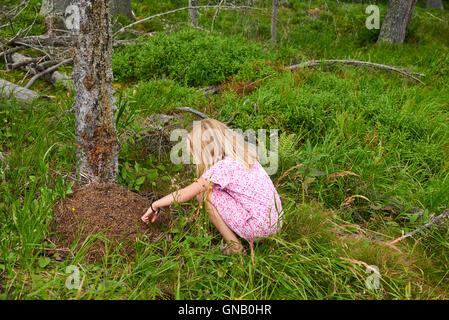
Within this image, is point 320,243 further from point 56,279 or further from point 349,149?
point 56,279

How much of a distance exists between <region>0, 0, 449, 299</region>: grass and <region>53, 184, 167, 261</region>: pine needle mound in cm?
10

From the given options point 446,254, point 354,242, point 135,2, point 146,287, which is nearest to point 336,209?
point 354,242

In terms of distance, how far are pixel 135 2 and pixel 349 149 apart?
8602mm

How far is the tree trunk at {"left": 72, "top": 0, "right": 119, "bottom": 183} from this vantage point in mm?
2617

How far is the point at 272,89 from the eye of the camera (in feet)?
15.3

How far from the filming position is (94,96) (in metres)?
2.82

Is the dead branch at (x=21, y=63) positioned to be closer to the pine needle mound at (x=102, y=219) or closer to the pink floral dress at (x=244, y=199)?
the pine needle mound at (x=102, y=219)

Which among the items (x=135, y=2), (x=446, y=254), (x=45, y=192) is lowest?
(x=446, y=254)

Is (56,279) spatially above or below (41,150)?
below

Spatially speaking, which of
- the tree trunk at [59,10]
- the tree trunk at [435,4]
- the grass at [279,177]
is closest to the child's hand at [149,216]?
the grass at [279,177]

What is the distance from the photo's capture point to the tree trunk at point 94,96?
262 centimetres

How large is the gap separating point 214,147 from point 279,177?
0.85 m

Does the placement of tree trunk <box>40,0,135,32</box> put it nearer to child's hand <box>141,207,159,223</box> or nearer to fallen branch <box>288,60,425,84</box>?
fallen branch <box>288,60,425,84</box>

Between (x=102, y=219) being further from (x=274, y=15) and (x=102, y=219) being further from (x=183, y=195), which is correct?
(x=274, y=15)
